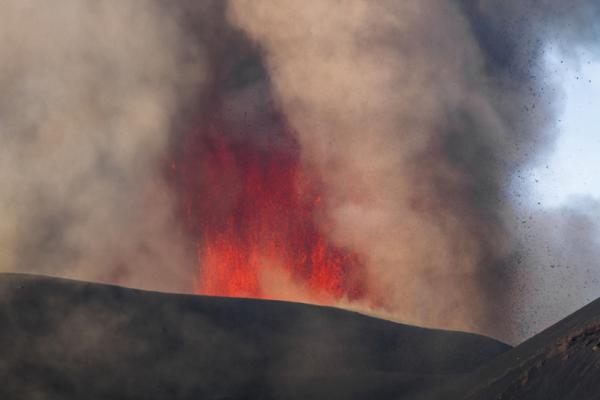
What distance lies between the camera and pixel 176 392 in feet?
48.7

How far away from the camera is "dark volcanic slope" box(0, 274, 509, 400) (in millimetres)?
14742

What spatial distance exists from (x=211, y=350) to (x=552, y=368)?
8.45 m

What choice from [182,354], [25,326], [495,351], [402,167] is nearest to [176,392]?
[182,354]

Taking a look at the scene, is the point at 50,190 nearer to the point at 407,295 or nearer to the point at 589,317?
the point at 407,295

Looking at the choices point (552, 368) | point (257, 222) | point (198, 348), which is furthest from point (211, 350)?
point (257, 222)

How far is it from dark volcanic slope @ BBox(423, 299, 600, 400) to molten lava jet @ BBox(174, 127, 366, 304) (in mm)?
12653

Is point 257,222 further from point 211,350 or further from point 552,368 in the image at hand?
point 552,368

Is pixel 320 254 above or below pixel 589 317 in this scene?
above

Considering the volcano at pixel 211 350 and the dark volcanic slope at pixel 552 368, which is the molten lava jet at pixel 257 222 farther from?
the dark volcanic slope at pixel 552 368

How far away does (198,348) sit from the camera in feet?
53.7

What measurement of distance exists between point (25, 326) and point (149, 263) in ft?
34.8

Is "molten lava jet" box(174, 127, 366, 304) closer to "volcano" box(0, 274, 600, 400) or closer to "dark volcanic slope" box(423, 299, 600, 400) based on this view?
"volcano" box(0, 274, 600, 400)

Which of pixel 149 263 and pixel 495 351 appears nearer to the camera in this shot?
pixel 495 351

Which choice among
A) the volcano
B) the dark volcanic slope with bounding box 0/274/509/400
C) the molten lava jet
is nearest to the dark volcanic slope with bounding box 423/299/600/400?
the volcano
